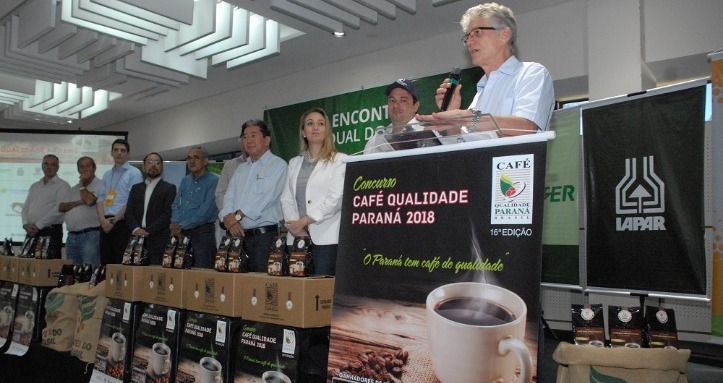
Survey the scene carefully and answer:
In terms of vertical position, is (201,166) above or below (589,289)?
above

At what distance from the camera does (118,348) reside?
285 cm

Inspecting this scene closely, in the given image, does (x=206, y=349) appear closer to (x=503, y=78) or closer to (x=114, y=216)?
(x=503, y=78)

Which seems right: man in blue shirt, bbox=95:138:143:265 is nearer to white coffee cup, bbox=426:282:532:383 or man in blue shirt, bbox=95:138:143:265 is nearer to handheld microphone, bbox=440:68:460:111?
handheld microphone, bbox=440:68:460:111

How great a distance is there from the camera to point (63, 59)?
17.9ft

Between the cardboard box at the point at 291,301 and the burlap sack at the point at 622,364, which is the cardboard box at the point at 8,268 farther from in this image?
the burlap sack at the point at 622,364

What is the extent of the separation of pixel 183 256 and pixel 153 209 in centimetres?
152

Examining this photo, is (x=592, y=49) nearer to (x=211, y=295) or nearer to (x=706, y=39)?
(x=706, y=39)

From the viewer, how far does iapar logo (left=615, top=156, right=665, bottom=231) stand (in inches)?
131

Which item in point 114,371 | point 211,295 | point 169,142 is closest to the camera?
point 211,295

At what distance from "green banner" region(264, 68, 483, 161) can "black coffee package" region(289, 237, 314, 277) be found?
8.31 feet

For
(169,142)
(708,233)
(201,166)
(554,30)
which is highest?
(554,30)

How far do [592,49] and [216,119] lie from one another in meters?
4.85

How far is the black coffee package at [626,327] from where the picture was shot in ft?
5.82

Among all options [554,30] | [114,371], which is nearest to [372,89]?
[554,30]
